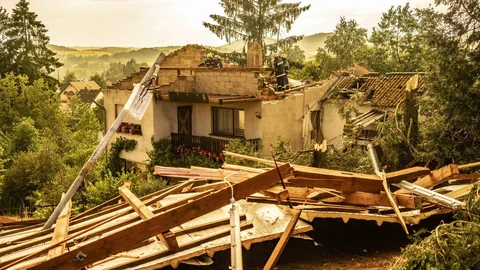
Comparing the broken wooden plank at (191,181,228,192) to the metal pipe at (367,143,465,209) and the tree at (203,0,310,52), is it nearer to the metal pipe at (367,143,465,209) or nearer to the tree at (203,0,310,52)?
the metal pipe at (367,143,465,209)

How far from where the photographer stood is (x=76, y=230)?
8.08 metres

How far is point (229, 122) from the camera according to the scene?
1956 centimetres

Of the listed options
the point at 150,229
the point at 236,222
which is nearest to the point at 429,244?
the point at 236,222

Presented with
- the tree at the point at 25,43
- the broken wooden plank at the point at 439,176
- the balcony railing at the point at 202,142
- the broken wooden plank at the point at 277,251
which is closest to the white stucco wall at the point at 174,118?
the balcony railing at the point at 202,142

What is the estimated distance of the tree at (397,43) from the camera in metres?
34.6

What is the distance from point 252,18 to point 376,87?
19.7 meters

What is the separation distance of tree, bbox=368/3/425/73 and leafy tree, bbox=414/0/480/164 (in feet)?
74.2

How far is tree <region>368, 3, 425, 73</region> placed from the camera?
34625 mm

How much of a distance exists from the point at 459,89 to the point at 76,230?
29.0 ft

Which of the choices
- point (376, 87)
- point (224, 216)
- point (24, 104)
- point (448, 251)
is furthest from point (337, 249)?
point (24, 104)

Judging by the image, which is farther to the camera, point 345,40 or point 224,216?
point 345,40

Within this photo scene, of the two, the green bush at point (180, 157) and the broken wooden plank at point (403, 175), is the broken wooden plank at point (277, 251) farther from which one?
the green bush at point (180, 157)

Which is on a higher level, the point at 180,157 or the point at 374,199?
the point at 374,199

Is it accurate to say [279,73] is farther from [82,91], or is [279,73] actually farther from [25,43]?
[82,91]
